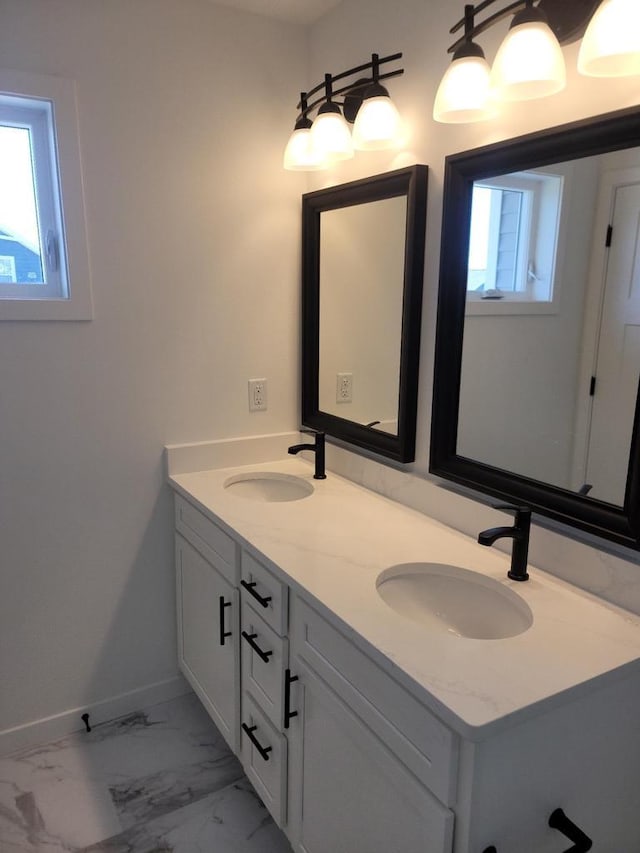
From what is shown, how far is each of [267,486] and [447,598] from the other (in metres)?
0.90

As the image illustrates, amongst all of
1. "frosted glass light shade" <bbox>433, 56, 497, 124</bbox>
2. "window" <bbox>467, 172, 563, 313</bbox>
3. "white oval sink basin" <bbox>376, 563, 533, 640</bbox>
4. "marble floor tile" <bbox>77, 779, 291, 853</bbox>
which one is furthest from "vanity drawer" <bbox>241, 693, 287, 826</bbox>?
"frosted glass light shade" <bbox>433, 56, 497, 124</bbox>

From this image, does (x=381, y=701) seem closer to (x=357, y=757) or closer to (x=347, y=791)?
(x=357, y=757)

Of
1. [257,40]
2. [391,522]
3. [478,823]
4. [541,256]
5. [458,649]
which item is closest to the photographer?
[478,823]

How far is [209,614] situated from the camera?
1852 millimetres

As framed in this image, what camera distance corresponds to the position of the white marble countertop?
3.08 feet

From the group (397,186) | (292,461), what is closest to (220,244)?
(397,186)

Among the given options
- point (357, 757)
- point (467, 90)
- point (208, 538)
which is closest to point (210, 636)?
point (208, 538)

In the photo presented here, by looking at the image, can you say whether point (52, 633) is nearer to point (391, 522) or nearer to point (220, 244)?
point (391, 522)

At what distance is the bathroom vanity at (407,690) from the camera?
0.94 m

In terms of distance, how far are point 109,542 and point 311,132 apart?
A: 4.77 feet

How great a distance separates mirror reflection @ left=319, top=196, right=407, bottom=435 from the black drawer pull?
0.60m

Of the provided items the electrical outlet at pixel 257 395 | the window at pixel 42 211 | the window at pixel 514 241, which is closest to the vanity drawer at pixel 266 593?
the electrical outlet at pixel 257 395

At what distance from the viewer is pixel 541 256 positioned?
4.31 feet

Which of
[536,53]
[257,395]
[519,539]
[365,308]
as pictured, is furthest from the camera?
[257,395]
